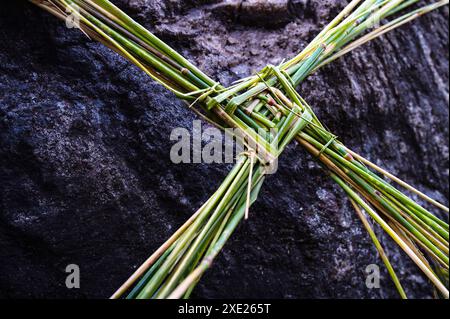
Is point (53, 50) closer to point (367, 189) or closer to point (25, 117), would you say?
point (25, 117)

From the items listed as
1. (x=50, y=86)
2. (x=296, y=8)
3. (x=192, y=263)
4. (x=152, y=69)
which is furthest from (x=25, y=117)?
(x=296, y=8)

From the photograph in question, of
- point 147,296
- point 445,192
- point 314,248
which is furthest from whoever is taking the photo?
point 445,192

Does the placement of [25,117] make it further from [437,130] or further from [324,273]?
[437,130]

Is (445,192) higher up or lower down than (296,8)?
lower down

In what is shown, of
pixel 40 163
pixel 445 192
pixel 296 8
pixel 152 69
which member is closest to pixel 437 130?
pixel 445 192

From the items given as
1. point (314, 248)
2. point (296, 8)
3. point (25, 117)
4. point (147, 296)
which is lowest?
point (147, 296)

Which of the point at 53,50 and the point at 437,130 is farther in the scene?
the point at 437,130
